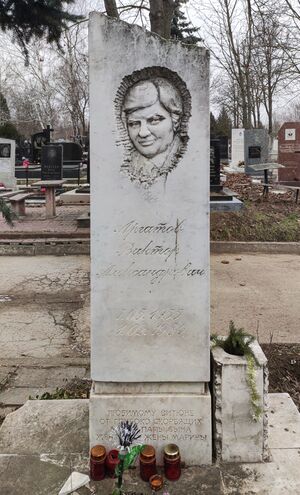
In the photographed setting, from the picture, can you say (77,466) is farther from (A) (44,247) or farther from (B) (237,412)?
(A) (44,247)

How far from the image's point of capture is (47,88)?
155ft

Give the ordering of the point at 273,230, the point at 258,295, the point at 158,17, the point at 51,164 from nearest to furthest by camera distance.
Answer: the point at 258,295, the point at 273,230, the point at 158,17, the point at 51,164

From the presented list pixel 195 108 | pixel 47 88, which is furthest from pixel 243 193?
pixel 47 88

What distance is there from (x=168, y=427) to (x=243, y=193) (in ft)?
39.9

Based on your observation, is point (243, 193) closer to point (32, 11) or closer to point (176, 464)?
point (32, 11)

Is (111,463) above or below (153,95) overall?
below

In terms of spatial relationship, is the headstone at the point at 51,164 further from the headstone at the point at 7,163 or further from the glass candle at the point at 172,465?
the glass candle at the point at 172,465

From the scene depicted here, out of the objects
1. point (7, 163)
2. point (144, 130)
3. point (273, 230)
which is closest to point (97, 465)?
point (144, 130)

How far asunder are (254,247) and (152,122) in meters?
6.91

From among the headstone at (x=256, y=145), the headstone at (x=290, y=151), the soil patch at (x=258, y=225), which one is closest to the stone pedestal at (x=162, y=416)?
the soil patch at (x=258, y=225)

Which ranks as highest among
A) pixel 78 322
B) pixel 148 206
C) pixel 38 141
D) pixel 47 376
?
pixel 38 141

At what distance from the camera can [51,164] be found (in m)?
13.5

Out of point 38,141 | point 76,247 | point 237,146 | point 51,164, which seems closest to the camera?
point 76,247

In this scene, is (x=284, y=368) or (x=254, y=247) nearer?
(x=284, y=368)
